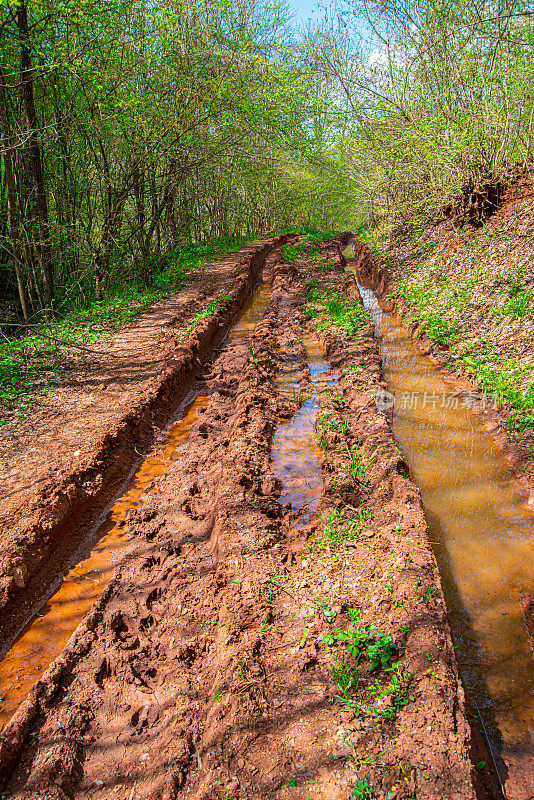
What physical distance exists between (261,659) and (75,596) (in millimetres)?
1786

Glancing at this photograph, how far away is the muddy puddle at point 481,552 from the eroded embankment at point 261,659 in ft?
1.54

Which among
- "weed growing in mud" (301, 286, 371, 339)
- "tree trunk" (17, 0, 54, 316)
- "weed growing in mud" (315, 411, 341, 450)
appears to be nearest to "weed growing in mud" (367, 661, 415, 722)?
"weed growing in mud" (315, 411, 341, 450)

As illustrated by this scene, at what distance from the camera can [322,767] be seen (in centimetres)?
235

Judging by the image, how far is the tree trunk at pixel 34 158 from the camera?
793cm

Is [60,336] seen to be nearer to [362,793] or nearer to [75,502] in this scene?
[75,502]

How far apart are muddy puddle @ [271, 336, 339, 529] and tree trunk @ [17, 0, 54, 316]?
4364 mm

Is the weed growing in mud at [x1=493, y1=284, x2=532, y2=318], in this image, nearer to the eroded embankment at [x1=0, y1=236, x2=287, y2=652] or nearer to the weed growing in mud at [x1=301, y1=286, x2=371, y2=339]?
the weed growing in mud at [x1=301, y1=286, x2=371, y2=339]

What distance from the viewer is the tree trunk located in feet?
26.0

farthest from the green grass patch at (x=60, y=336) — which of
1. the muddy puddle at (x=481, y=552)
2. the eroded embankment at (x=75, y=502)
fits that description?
the muddy puddle at (x=481, y=552)

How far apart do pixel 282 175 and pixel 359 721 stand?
91.0ft

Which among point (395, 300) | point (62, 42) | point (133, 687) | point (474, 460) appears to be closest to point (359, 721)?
point (133, 687)

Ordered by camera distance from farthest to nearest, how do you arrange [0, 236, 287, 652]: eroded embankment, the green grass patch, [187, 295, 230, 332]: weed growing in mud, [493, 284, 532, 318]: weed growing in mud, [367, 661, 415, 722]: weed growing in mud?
[187, 295, 230, 332]: weed growing in mud, [493, 284, 532, 318]: weed growing in mud, the green grass patch, [0, 236, 287, 652]: eroded embankment, [367, 661, 415, 722]: weed growing in mud

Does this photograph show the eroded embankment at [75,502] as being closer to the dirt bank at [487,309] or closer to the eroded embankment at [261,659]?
the eroded embankment at [261,659]

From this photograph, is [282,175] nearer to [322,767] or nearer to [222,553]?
[222,553]
